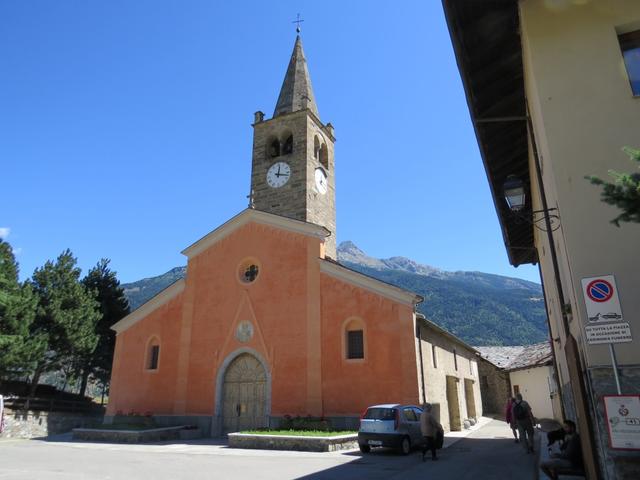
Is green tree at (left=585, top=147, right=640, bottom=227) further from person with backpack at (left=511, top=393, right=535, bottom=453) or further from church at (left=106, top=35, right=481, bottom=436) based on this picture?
church at (left=106, top=35, right=481, bottom=436)

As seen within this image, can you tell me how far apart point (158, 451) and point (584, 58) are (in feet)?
46.4

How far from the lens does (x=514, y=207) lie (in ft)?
25.8

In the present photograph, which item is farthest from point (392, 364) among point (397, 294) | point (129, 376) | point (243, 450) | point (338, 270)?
point (129, 376)

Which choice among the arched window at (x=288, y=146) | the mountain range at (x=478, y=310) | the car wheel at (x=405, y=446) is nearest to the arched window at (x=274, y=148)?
the arched window at (x=288, y=146)

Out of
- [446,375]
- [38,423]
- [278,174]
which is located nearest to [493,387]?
[446,375]

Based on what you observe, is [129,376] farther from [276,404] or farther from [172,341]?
[276,404]

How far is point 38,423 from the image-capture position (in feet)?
73.4

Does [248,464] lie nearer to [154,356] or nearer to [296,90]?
[154,356]

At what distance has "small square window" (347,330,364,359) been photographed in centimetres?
1731

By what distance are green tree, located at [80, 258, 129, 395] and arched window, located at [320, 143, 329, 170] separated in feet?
54.9

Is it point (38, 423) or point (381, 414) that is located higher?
point (381, 414)

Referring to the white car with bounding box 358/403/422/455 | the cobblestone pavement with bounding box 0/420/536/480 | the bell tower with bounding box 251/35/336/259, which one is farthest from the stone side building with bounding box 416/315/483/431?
the bell tower with bounding box 251/35/336/259

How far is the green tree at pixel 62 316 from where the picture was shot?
83.1ft

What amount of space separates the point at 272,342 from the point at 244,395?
98.7 inches
